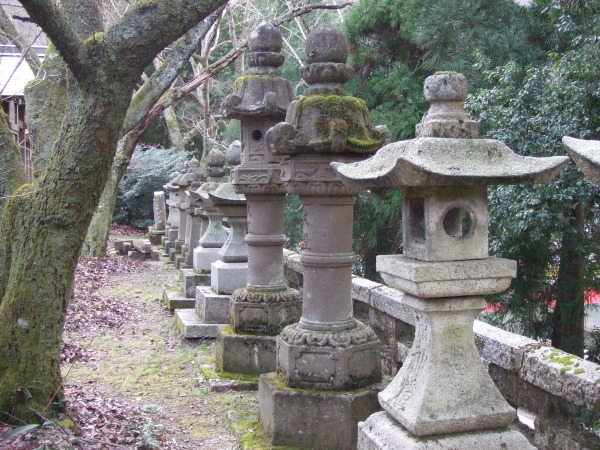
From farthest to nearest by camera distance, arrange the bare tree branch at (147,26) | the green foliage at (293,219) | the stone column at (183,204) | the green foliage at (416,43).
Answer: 1. the stone column at (183,204)
2. the green foliage at (293,219)
3. the green foliage at (416,43)
4. the bare tree branch at (147,26)

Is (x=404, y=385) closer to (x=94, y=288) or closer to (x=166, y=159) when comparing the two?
(x=94, y=288)

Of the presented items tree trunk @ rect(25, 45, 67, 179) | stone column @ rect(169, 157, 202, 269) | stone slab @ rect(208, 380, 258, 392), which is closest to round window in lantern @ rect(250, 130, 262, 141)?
stone slab @ rect(208, 380, 258, 392)

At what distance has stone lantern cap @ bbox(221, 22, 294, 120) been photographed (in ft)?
19.7

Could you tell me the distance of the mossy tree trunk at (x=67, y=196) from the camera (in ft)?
14.5

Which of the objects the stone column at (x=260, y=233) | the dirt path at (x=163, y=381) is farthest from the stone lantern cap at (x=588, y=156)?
the stone column at (x=260, y=233)

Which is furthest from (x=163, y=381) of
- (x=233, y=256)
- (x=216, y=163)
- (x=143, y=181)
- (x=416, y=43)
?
(x=143, y=181)

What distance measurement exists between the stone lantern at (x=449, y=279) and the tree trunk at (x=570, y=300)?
4.96 m

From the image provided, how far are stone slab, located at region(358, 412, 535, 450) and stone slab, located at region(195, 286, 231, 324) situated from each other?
447 centimetres

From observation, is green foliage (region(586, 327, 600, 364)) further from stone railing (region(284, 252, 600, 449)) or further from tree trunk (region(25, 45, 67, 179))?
tree trunk (region(25, 45, 67, 179))

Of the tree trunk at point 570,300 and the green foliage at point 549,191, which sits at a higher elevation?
the green foliage at point 549,191

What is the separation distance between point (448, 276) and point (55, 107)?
23.9 ft

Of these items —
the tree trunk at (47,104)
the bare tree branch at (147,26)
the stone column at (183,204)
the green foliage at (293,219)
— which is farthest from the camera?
the stone column at (183,204)

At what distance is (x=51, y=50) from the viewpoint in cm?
913

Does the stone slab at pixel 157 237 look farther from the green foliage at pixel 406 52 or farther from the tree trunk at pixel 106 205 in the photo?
the green foliage at pixel 406 52
